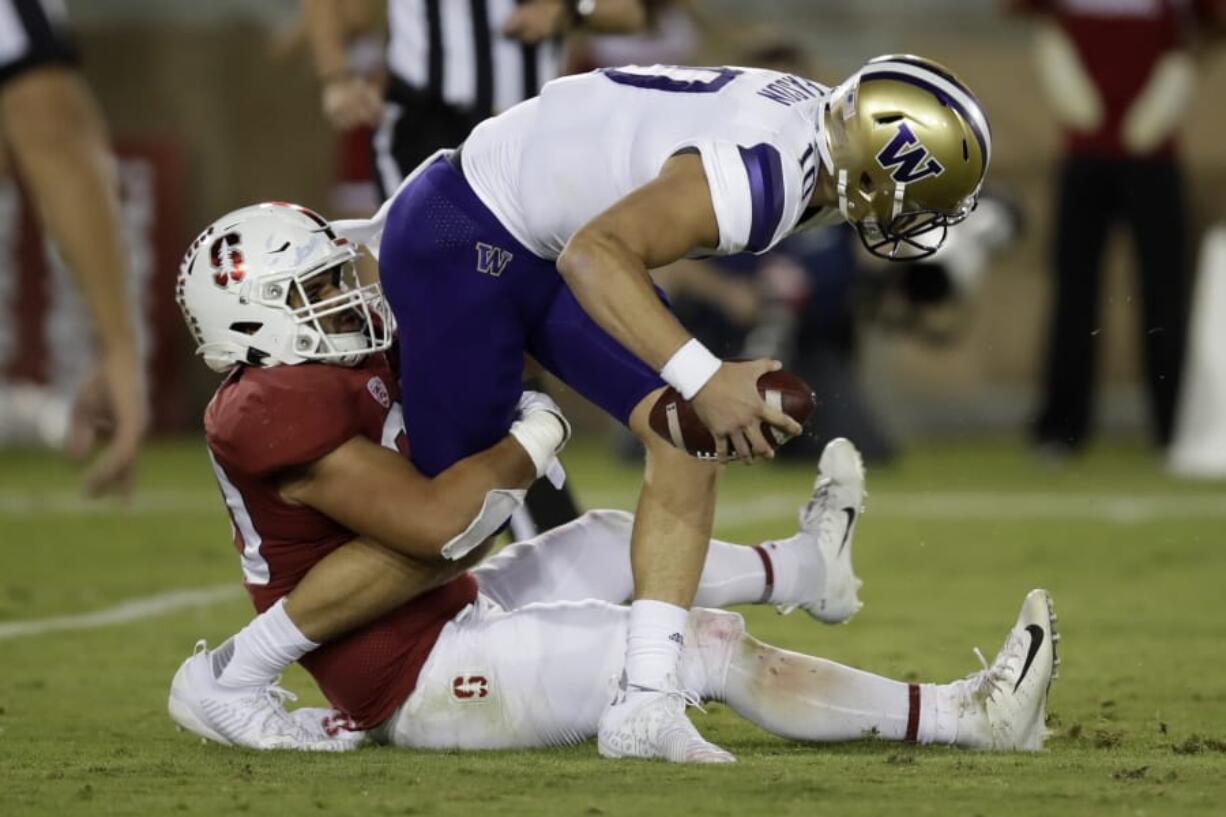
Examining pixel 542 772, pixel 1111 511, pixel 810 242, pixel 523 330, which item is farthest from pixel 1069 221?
pixel 542 772

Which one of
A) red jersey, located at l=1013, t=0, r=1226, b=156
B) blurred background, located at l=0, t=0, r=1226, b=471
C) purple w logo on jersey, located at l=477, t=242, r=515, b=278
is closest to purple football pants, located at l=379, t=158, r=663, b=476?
purple w logo on jersey, located at l=477, t=242, r=515, b=278

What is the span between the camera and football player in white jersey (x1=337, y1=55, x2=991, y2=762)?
360 centimetres

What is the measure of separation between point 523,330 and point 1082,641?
1765 millimetres

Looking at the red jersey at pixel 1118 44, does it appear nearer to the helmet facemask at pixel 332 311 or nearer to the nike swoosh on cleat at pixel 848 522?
the nike swoosh on cleat at pixel 848 522

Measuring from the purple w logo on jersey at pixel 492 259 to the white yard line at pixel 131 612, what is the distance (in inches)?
73.4

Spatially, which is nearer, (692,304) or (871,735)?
(871,735)

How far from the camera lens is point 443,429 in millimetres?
4020

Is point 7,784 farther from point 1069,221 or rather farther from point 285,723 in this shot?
point 1069,221

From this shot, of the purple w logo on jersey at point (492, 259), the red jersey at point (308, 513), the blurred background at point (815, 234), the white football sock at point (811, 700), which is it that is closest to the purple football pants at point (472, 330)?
the purple w logo on jersey at point (492, 259)

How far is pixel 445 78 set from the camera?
18.3ft

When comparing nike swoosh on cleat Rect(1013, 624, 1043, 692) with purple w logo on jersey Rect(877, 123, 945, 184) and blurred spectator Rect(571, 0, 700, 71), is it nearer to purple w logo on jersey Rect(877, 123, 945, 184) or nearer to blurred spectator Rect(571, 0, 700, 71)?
purple w logo on jersey Rect(877, 123, 945, 184)

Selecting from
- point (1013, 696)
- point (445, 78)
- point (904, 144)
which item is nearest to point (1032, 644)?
point (1013, 696)

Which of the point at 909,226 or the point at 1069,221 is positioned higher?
the point at 909,226

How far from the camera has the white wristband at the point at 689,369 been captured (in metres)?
3.56
